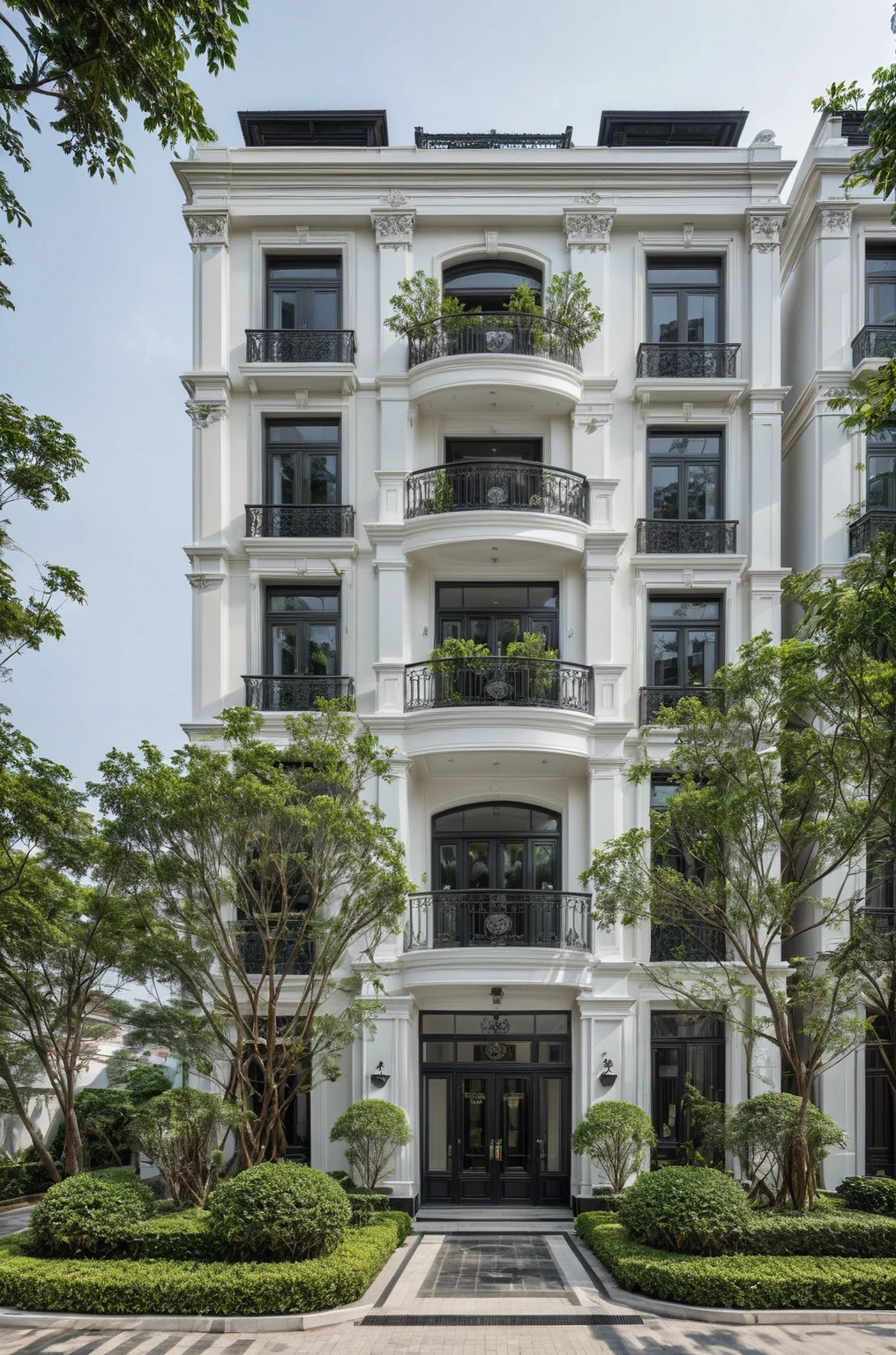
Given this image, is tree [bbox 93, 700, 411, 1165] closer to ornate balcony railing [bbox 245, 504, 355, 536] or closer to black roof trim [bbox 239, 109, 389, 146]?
ornate balcony railing [bbox 245, 504, 355, 536]

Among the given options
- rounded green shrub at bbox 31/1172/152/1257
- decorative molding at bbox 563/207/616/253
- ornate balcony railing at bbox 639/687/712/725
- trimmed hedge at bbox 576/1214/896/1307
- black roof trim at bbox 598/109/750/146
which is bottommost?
trimmed hedge at bbox 576/1214/896/1307

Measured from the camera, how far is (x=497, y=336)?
18.4m

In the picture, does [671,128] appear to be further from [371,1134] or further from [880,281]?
[371,1134]

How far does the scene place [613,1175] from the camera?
51.6 feet

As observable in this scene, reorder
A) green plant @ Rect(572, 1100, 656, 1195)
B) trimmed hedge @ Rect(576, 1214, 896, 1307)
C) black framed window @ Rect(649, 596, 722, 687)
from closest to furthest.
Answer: trimmed hedge @ Rect(576, 1214, 896, 1307)
green plant @ Rect(572, 1100, 656, 1195)
black framed window @ Rect(649, 596, 722, 687)

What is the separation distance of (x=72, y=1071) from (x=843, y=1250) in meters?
9.77

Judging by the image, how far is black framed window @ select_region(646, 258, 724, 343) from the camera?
63.3 ft

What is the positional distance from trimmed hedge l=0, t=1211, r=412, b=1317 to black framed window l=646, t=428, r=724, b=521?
1204 centimetres

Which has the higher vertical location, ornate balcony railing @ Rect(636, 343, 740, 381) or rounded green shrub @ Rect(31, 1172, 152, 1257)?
ornate balcony railing @ Rect(636, 343, 740, 381)

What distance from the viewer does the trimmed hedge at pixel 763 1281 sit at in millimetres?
11117

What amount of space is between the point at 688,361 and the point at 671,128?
417 cm

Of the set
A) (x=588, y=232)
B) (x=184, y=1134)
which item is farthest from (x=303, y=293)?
(x=184, y=1134)

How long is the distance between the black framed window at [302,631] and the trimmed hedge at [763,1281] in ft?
32.2

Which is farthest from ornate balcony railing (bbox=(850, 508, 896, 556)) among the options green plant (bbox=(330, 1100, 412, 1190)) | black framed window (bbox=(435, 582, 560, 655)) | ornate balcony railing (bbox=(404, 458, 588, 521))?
green plant (bbox=(330, 1100, 412, 1190))
